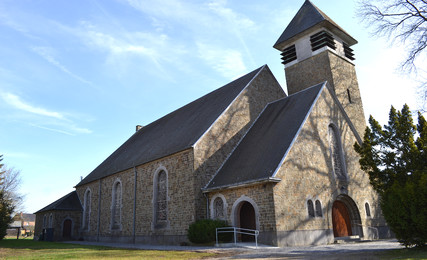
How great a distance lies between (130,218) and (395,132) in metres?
14.9

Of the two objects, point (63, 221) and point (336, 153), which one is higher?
point (336, 153)

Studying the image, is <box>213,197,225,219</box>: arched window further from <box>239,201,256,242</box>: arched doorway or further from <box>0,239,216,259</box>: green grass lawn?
<box>0,239,216,259</box>: green grass lawn

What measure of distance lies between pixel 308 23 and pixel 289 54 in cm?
229

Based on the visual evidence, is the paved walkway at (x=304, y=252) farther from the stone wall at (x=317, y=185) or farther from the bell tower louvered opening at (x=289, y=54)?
the bell tower louvered opening at (x=289, y=54)

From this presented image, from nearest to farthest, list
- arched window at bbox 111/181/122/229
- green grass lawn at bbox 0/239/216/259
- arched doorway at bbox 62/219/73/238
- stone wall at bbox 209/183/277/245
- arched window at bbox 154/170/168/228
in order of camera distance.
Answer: green grass lawn at bbox 0/239/216/259 < stone wall at bbox 209/183/277/245 < arched window at bbox 154/170/168/228 < arched window at bbox 111/181/122/229 < arched doorway at bbox 62/219/73/238

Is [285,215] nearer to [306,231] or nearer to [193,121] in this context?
[306,231]

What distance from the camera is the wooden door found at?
15392mm

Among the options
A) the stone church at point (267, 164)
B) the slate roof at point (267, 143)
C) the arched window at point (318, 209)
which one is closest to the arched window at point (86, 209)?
the stone church at point (267, 164)

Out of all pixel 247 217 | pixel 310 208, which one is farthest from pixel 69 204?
pixel 310 208

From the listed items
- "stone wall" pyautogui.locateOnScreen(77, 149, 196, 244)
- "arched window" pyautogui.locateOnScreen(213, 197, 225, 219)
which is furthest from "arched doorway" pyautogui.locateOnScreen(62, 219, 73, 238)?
"arched window" pyautogui.locateOnScreen(213, 197, 225, 219)

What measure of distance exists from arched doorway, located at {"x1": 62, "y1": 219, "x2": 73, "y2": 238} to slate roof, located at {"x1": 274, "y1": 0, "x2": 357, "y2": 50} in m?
21.3

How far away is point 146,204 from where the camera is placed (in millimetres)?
18156

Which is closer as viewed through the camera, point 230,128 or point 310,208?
point 310,208

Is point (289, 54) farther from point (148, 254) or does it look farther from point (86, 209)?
point (86, 209)
